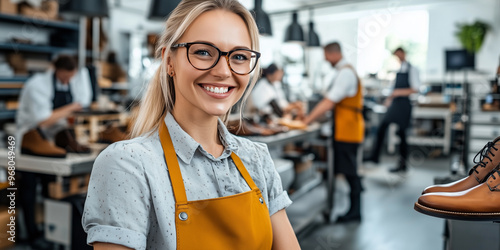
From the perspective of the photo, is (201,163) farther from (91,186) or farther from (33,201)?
(33,201)

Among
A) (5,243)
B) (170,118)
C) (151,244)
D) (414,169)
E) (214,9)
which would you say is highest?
(214,9)

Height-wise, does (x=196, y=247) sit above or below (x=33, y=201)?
above

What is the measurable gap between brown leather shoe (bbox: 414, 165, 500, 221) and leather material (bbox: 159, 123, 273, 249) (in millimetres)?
353

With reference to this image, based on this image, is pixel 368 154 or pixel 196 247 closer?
pixel 196 247

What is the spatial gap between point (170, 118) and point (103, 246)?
0.32 m

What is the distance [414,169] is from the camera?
19.3ft

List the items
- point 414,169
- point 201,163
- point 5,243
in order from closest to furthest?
point 201,163
point 5,243
point 414,169

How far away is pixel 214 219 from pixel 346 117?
9.21 ft

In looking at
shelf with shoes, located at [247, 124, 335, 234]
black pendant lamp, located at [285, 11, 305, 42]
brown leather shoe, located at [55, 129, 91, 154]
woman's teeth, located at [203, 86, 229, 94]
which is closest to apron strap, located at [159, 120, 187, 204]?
woman's teeth, located at [203, 86, 229, 94]

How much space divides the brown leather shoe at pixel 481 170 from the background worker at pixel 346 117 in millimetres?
2653

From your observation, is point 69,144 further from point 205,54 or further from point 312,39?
point 312,39

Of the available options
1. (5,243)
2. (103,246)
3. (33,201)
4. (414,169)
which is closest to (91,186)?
(103,246)

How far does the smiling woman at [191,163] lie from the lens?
2.54 feet

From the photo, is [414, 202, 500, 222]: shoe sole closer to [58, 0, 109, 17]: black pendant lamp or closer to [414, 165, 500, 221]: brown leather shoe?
[414, 165, 500, 221]: brown leather shoe
